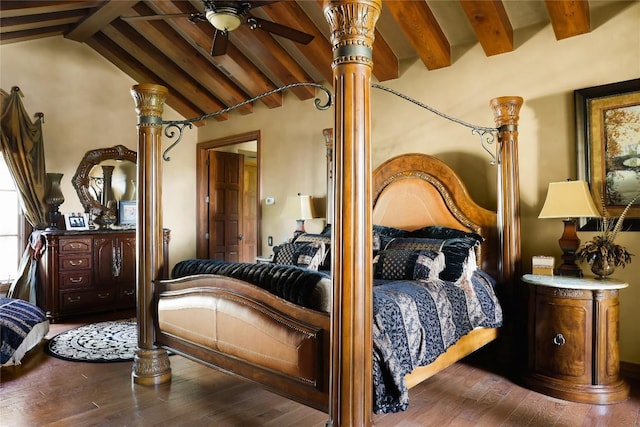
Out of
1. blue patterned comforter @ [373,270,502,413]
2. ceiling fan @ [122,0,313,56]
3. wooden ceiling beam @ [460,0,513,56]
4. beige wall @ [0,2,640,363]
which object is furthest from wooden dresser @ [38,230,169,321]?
wooden ceiling beam @ [460,0,513,56]

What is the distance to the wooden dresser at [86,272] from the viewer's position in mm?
4887

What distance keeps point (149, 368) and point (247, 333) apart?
1.10 m

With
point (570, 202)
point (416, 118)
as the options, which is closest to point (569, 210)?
point (570, 202)

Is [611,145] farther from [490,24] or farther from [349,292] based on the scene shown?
[349,292]

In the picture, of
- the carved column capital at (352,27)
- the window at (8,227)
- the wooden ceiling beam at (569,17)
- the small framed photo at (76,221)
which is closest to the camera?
the carved column capital at (352,27)

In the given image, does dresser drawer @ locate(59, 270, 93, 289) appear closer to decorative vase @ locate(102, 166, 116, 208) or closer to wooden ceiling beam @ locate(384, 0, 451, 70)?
decorative vase @ locate(102, 166, 116, 208)

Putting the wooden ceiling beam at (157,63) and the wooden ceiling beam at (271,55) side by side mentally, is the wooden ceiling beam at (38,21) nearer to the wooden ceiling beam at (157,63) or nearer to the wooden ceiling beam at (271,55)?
the wooden ceiling beam at (157,63)

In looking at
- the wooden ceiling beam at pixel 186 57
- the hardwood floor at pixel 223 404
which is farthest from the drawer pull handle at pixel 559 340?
the wooden ceiling beam at pixel 186 57

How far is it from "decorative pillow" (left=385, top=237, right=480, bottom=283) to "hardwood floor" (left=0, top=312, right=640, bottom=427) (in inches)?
30.7

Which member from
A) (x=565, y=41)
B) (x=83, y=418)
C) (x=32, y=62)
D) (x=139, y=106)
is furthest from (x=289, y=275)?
(x=32, y=62)

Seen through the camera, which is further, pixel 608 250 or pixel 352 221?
pixel 608 250

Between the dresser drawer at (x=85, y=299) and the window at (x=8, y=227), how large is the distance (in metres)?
0.82

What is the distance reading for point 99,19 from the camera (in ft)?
16.6

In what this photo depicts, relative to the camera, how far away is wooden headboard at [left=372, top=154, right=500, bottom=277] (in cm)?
370
